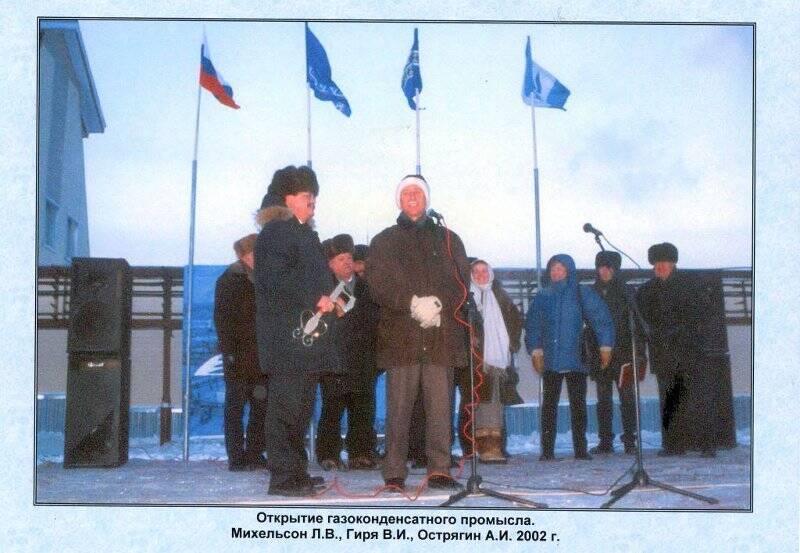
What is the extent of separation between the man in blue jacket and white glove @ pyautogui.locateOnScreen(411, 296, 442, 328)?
1.30 m

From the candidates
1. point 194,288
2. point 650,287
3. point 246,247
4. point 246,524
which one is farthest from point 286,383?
point 650,287

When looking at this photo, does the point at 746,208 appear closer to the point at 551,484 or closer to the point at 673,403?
the point at 673,403

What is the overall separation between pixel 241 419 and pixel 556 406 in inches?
A: 65.4

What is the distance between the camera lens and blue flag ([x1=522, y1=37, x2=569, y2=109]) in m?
4.87

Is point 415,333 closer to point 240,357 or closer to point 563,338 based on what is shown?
point 240,357

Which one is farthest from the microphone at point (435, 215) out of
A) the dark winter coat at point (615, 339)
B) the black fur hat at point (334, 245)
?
the dark winter coat at point (615, 339)

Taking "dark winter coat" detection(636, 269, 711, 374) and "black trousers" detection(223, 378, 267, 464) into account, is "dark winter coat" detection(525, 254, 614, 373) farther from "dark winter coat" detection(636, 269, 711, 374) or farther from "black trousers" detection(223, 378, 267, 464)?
"black trousers" detection(223, 378, 267, 464)

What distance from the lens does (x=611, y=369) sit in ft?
17.5

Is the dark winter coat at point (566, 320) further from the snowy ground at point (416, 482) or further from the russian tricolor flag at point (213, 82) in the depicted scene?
the russian tricolor flag at point (213, 82)

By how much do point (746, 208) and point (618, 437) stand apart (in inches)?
62.2

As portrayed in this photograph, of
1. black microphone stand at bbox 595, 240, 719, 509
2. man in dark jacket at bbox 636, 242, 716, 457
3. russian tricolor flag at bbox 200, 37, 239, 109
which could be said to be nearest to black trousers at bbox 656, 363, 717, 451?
man in dark jacket at bbox 636, 242, 716, 457

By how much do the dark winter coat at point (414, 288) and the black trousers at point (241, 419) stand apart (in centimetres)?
102

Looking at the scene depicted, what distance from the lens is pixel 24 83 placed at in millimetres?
4148

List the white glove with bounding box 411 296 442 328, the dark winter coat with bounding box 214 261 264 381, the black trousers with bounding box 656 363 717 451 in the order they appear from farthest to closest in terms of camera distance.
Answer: the black trousers with bounding box 656 363 717 451 < the dark winter coat with bounding box 214 261 264 381 < the white glove with bounding box 411 296 442 328
